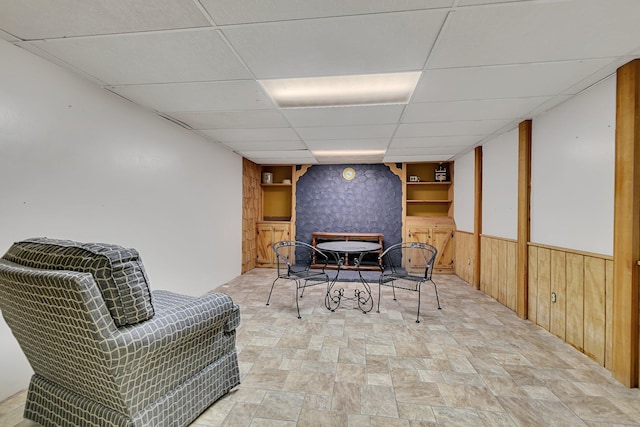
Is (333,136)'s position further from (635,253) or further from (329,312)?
(635,253)

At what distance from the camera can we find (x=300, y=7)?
58.1 inches

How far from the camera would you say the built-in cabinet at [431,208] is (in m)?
5.77

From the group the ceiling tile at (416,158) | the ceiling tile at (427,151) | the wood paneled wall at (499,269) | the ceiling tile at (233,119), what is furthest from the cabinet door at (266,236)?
the wood paneled wall at (499,269)

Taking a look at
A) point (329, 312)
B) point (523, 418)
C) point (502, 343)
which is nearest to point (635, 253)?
point (502, 343)

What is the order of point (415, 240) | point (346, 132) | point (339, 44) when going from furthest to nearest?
1. point (415, 240)
2. point (346, 132)
3. point (339, 44)

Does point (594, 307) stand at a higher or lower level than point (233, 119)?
lower

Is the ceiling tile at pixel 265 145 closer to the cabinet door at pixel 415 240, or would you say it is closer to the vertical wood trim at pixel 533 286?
the cabinet door at pixel 415 240

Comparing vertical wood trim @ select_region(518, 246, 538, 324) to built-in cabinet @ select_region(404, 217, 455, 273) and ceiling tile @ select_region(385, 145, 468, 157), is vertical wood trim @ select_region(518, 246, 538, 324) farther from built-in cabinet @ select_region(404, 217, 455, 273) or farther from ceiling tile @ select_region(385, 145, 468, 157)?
built-in cabinet @ select_region(404, 217, 455, 273)

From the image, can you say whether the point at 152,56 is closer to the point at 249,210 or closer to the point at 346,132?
the point at 346,132

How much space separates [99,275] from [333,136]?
3.33m

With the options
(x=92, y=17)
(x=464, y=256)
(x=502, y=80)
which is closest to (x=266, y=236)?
(x=464, y=256)

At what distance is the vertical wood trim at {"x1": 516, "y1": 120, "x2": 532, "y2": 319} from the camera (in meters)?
3.30

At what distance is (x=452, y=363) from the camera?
230 centimetres

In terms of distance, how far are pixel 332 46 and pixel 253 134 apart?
2.32 m
